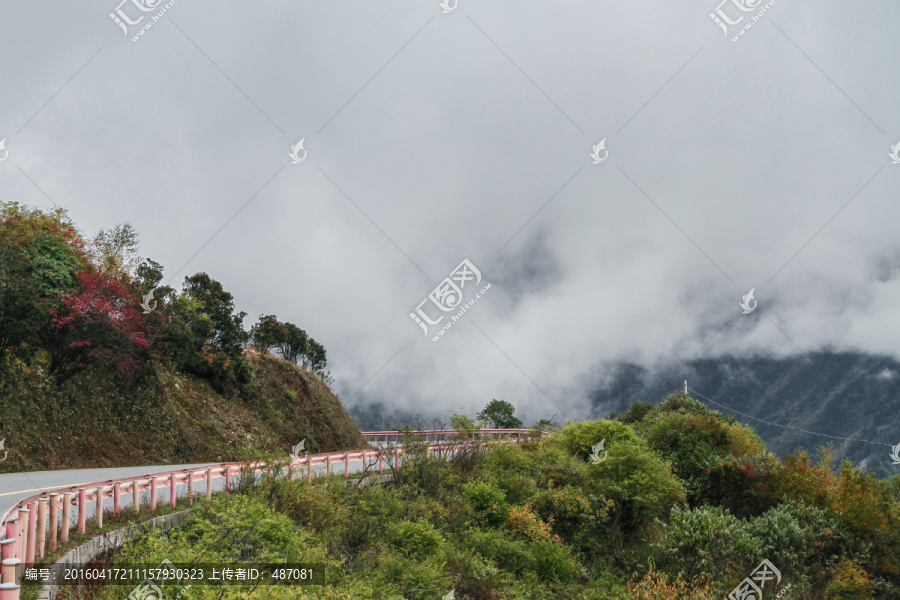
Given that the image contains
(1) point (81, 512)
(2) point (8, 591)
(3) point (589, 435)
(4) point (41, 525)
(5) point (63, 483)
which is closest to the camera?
(2) point (8, 591)

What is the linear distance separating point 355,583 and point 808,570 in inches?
683

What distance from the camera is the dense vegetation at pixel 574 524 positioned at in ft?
40.5

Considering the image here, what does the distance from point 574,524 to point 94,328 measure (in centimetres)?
1832

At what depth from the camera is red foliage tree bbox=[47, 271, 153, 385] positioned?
815 inches

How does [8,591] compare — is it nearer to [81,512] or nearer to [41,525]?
[41,525]

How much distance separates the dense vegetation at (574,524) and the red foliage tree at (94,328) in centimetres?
1032

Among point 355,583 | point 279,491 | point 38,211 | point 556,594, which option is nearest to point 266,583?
point 355,583

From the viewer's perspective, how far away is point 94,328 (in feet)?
69.7

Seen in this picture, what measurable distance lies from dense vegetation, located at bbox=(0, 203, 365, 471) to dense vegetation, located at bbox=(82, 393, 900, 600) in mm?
3451

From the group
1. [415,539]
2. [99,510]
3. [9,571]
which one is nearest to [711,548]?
[415,539]

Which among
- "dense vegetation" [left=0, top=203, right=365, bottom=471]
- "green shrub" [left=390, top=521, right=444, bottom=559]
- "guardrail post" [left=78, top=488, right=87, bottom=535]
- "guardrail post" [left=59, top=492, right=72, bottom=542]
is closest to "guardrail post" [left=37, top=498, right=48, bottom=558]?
"guardrail post" [left=59, top=492, right=72, bottom=542]

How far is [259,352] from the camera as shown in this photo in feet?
118

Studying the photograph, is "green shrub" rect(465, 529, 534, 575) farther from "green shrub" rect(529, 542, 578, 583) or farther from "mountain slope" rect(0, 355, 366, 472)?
"mountain slope" rect(0, 355, 366, 472)

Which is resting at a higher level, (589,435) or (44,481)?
(589,435)
